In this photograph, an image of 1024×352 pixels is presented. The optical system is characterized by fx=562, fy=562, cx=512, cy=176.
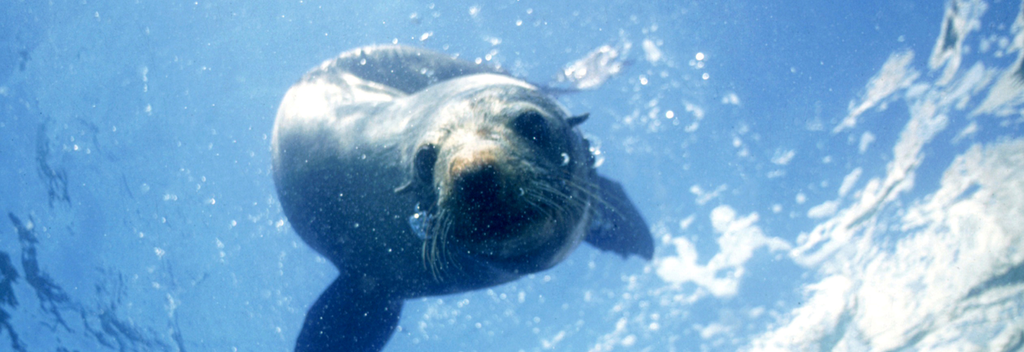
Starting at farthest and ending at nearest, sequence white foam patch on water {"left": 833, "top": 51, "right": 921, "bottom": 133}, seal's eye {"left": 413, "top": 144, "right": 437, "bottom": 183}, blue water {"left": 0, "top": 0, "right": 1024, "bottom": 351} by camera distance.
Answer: white foam patch on water {"left": 833, "top": 51, "right": 921, "bottom": 133}
blue water {"left": 0, "top": 0, "right": 1024, "bottom": 351}
seal's eye {"left": 413, "top": 144, "right": 437, "bottom": 183}

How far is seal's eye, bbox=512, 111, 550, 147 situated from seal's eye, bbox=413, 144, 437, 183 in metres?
0.38

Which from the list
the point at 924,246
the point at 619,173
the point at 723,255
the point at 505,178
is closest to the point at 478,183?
the point at 505,178

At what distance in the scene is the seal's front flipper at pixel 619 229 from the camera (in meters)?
4.61

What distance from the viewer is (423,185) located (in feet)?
8.59

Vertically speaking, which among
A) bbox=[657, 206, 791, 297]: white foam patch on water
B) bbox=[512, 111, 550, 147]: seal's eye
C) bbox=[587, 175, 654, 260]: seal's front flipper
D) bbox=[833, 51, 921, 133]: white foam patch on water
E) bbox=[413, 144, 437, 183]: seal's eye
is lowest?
bbox=[413, 144, 437, 183]: seal's eye

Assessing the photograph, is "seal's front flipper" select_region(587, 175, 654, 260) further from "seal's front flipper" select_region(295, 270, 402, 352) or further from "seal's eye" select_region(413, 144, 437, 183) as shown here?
"seal's eye" select_region(413, 144, 437, 183)

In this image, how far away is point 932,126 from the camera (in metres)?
10.1

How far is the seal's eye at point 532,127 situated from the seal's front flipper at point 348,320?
104 inches

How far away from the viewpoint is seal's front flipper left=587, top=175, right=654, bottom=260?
4.61 m

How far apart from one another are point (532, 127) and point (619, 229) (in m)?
2.50

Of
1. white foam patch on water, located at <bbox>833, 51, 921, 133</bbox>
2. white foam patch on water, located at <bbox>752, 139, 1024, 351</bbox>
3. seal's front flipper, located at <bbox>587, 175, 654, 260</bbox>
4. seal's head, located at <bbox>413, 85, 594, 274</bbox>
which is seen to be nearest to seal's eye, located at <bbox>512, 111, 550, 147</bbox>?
seal's head, located at <bbox>413, 85, 594, 274</bbox>

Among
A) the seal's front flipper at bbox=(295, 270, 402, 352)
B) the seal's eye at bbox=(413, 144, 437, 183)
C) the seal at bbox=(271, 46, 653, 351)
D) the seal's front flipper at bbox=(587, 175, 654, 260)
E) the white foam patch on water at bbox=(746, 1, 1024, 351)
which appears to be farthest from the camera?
the white foam patch on water at bbox=(746, 1, 1024, 351)

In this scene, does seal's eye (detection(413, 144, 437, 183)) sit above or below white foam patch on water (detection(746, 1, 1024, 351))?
below

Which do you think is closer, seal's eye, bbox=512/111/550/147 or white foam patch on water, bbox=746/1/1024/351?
seal's eye, bbox=512/111/550/147
